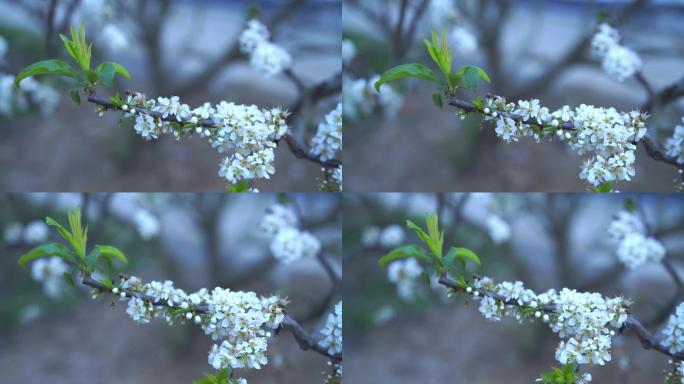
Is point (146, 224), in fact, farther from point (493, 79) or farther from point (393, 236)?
point (493, 79)

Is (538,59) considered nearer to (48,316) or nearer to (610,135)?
(610,135)

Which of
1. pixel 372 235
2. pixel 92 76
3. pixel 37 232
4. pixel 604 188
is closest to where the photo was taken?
pixel 92 76

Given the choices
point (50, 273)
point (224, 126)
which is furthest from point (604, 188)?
point (50, 273)

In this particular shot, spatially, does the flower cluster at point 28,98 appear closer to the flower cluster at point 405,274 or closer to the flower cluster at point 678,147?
the flower cluster at point 405,274

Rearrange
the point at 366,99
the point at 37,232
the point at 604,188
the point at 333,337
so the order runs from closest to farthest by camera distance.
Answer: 1. the point at 604,188
2. the point at 333,337
3. the point at 366,99
4. the point at 37,232

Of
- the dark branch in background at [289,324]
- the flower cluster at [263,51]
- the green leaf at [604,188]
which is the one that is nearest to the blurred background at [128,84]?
the flower cluster at [263,51]
